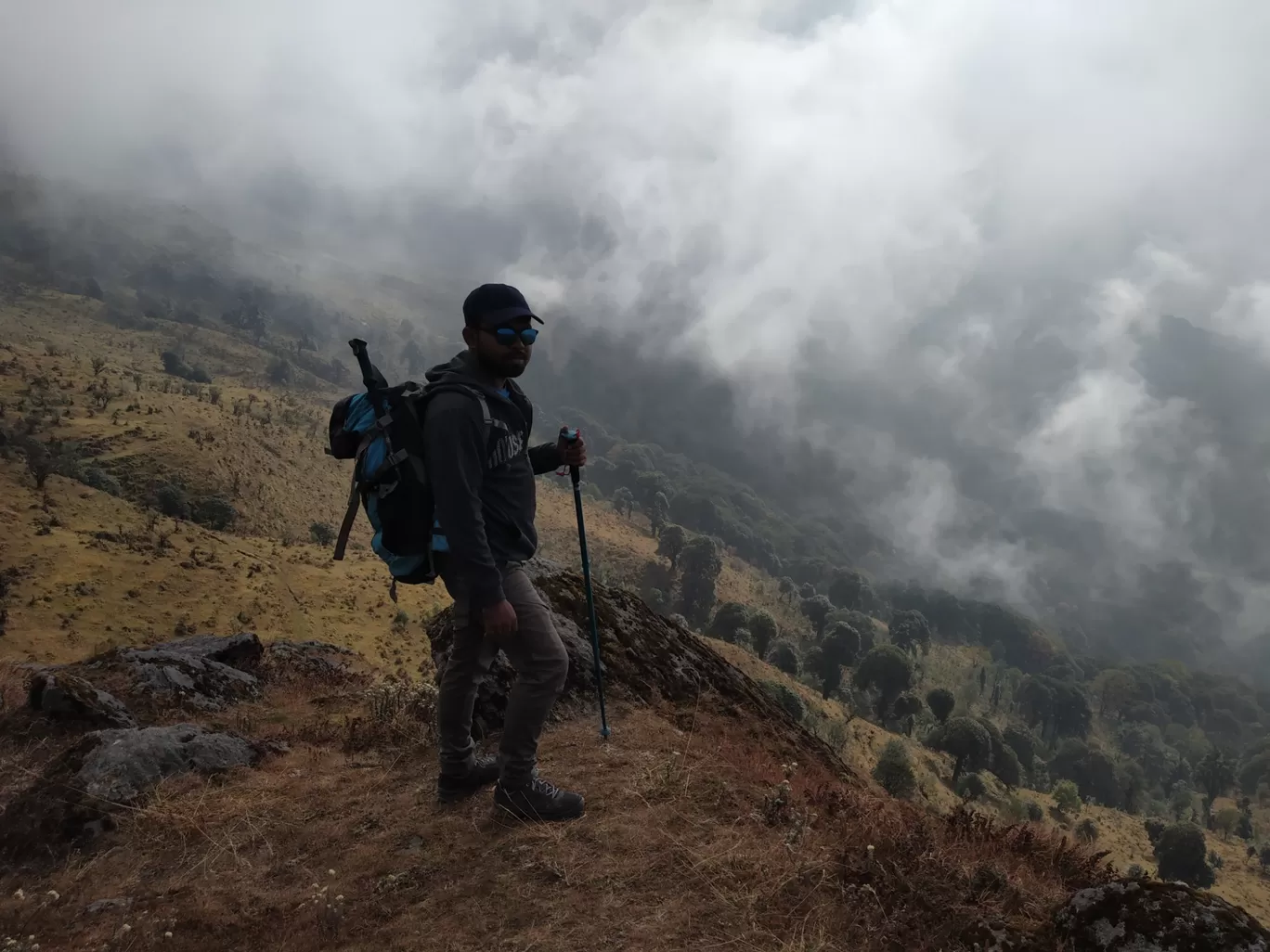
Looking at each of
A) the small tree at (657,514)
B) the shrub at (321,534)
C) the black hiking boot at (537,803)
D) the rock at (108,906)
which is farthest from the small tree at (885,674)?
the rock at (108,906)

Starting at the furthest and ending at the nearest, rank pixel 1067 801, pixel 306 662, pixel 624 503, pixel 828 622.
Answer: pixel 624 503 → pixel 828 622 → pixel 1067 801 → pixel 306 662

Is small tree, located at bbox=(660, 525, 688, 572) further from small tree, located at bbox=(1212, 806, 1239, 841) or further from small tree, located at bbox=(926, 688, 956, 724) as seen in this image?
Answer: small tree, located at bbox=(1212, 806, 1239, 841)

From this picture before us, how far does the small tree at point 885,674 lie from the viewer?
253ft

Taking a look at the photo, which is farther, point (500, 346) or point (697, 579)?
point (697, 579)

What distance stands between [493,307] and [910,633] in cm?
11861

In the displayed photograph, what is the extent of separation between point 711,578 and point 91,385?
2843 inches

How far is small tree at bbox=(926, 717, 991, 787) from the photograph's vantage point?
61.5m

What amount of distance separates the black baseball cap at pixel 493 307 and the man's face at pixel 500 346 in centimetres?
3

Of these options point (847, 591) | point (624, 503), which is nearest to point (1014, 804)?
point (847, 591)

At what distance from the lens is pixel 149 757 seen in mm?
5750

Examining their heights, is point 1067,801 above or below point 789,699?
below

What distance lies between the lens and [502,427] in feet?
13.3

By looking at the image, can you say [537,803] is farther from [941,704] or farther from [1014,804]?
[941,704]

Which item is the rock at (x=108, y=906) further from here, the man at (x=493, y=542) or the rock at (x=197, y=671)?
the rock at (x=197, y=671)
